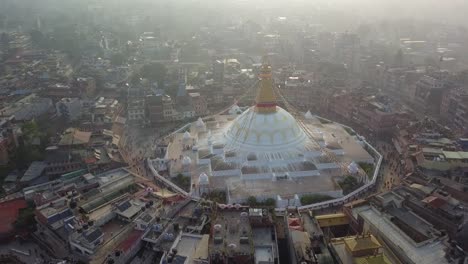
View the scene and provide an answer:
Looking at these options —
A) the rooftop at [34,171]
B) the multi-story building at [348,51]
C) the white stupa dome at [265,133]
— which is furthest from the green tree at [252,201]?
the multi-story building at [348,51]

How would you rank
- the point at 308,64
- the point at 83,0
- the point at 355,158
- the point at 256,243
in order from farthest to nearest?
the point at 83,0, the point at 308,64, the point at 355,158, the point at 256,243

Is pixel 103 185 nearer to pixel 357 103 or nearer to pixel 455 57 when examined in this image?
pixel 357 103

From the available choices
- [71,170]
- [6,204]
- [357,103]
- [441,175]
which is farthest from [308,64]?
[6,204]

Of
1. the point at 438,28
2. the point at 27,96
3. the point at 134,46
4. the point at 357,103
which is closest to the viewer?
the point at 357,103

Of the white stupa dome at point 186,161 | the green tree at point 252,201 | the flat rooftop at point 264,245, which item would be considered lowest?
the green tree at point 252,201

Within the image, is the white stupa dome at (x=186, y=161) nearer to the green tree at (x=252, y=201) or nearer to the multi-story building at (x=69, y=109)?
the green tree at (x=252, y=201)

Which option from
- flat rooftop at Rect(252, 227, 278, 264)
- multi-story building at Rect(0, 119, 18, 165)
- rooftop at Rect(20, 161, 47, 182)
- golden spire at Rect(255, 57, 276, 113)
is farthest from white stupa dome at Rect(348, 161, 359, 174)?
multi-story building at Rect(0, 119, 18, 165)

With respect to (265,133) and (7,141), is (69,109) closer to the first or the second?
(7,141)

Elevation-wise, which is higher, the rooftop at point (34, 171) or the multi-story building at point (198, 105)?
the multi-story building at point (198, 105)
